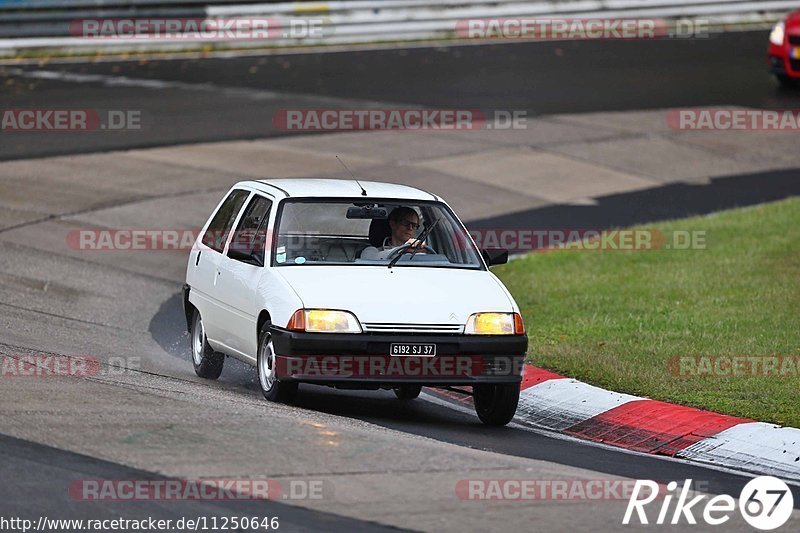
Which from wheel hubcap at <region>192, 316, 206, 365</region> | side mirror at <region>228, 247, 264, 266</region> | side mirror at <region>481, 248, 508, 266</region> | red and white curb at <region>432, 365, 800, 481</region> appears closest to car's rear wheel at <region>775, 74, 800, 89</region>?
red and white curb at <region>432, 365, 800, 481</region>

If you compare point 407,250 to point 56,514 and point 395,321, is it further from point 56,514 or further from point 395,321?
point 56,514

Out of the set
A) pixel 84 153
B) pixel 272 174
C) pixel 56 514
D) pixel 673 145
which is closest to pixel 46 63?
pixel 84 153

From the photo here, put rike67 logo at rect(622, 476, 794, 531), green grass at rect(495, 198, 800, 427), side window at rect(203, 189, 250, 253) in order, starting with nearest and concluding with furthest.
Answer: rike67 logo at rect(622, 476, 794, 531) → green grass at rect(495, 198, 800, 427) → side window at rect(203, 189, 250, 253)

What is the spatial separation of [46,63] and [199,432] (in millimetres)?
20933

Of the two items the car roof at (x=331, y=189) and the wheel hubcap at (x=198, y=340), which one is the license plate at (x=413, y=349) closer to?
the car roof at (x=331, y=189)

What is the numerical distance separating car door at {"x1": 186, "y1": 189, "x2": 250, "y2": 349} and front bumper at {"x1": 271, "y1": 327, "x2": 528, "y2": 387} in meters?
1.75

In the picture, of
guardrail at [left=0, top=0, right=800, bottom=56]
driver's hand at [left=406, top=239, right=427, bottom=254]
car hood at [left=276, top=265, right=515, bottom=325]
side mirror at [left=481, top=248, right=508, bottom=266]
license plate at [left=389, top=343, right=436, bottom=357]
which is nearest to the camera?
→ license plate at [left=389, top=343, right=436, bottom=357]

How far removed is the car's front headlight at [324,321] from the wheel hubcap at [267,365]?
1.28 ft

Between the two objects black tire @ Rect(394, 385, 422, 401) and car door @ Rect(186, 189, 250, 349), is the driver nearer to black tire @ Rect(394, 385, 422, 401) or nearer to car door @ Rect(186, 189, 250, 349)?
black tire @ Rect(394, 385, 422, 401)

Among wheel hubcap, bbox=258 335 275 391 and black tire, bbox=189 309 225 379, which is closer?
wheel hubcap, bbox=258 335 275 391

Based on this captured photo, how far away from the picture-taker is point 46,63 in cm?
2802

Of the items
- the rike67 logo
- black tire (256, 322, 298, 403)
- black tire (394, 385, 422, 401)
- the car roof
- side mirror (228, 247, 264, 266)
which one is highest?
the car roof

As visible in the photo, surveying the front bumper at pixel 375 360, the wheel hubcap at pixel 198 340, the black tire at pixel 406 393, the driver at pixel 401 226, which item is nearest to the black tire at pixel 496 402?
the front bumper at pixel 375 360

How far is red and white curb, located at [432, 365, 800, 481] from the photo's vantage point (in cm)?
939
